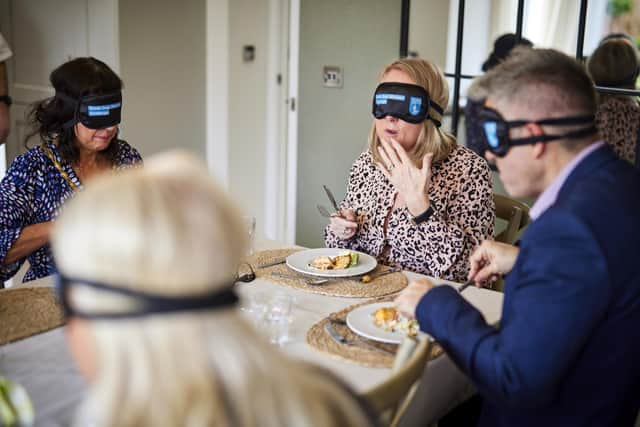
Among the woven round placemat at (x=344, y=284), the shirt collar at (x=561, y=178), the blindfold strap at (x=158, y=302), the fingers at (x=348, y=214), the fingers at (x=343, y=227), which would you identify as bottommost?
the woven round placemat at (x=344, y=284)

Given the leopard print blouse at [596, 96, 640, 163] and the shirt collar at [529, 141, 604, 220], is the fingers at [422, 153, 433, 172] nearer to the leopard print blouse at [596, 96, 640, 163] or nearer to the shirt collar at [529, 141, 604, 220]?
the shirt collar at [529, 141, 604, 220]

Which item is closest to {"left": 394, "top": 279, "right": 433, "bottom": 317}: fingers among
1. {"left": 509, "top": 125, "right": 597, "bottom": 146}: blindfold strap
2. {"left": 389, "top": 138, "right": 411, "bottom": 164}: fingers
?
{"left": 509, "top": 125, "right": 597, "bottom": 146}: blindfold strap

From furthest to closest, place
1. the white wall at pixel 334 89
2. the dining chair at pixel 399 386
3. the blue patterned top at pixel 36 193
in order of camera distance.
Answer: the white wall at pixel 334 89, the blue patterned top at pixel 36 193, the dining chair at pixel 399 386

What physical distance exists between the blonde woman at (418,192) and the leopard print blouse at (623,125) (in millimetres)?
940

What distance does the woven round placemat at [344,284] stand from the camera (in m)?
2.09

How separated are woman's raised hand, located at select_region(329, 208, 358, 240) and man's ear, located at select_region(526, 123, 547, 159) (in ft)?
3.54

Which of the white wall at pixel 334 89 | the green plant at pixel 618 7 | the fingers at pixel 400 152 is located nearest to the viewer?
the fingers at pixel 400 152

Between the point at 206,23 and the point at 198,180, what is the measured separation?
13.2 ft

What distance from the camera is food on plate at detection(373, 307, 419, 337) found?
70.7 inches

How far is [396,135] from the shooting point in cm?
254

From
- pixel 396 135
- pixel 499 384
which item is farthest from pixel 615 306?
pixel 396 135

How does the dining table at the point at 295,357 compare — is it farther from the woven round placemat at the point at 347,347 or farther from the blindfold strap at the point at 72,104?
the blindfold strap at the point at 72,104

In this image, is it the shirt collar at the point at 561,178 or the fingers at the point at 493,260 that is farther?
the fingers at the point at 493,260

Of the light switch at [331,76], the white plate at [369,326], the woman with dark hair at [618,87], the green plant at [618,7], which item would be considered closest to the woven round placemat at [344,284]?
the white plate at [369,326]
